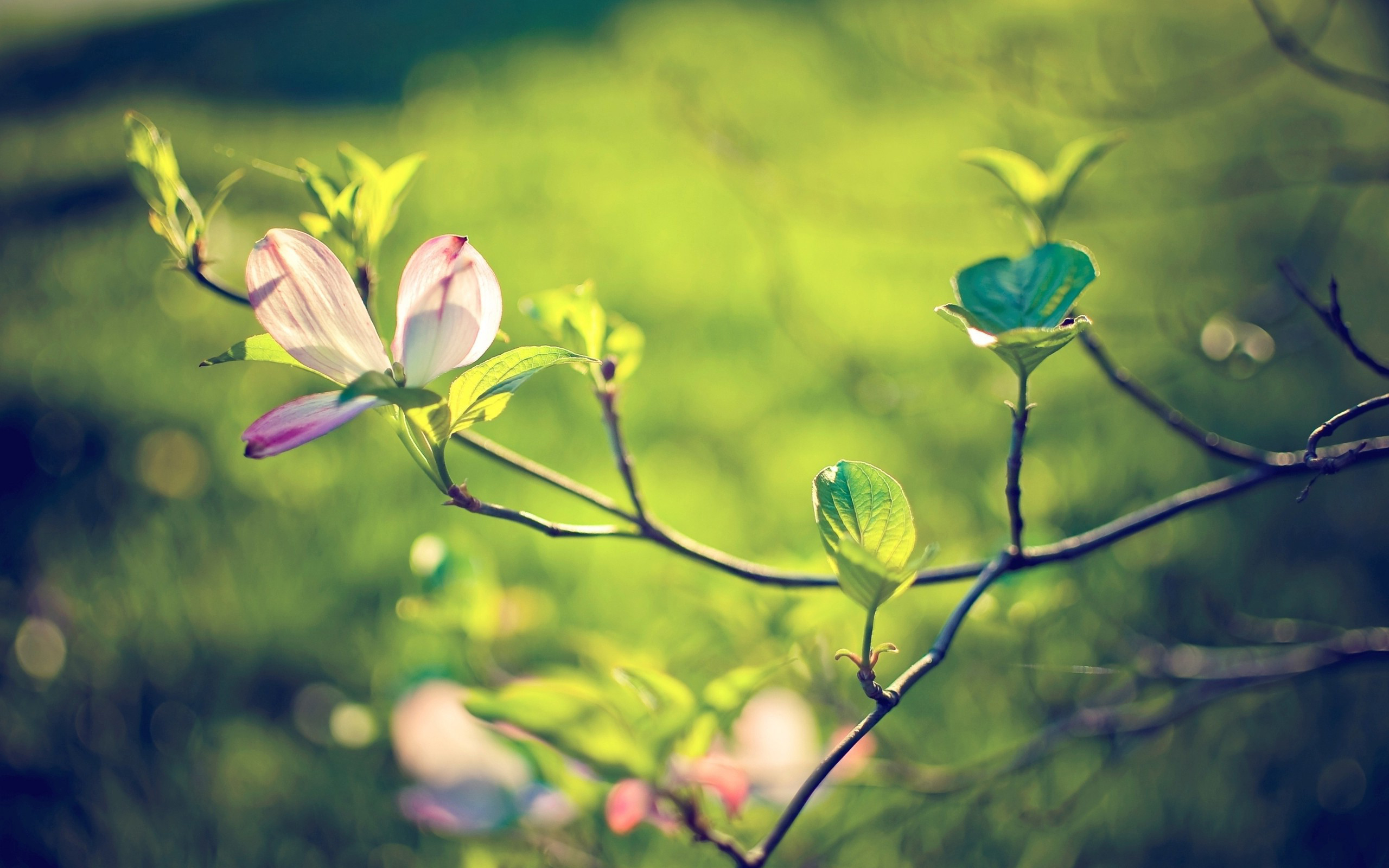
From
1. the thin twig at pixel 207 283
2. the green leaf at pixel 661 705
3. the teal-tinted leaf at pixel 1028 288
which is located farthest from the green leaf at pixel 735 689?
the thin twig at pixel 207 283

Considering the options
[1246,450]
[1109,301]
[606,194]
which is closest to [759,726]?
[1246,450]

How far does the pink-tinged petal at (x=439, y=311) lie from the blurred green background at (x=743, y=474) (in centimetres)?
29

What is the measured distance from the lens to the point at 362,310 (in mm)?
348

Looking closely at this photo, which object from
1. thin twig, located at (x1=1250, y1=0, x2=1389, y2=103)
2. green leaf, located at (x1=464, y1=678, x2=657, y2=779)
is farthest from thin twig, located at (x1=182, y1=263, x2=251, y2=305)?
thin twig, located at (x1=1250, y1=0, x2=1389, y2=103)

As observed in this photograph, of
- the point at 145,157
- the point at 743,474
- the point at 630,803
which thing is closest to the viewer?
the point at 145,157

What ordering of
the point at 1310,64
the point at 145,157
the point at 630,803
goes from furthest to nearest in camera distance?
the point at 1310,64 < the point at 630,803 < the point at 145,157

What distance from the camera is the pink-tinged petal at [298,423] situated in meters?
0.30

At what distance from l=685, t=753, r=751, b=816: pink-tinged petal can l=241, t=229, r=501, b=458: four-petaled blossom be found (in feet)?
1.01

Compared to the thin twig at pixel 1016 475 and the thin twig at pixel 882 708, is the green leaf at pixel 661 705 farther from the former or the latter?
the thin twig at pixel 1016 475

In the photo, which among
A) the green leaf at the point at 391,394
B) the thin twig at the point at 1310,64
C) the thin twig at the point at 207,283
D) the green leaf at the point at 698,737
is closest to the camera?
the green leaf at the point at 391,394

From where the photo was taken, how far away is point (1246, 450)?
55 centimetres

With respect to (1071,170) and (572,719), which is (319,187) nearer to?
(572,719)

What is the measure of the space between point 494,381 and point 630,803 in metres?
0.29

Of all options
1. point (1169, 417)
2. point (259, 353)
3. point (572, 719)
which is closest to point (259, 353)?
point (259, 353)
